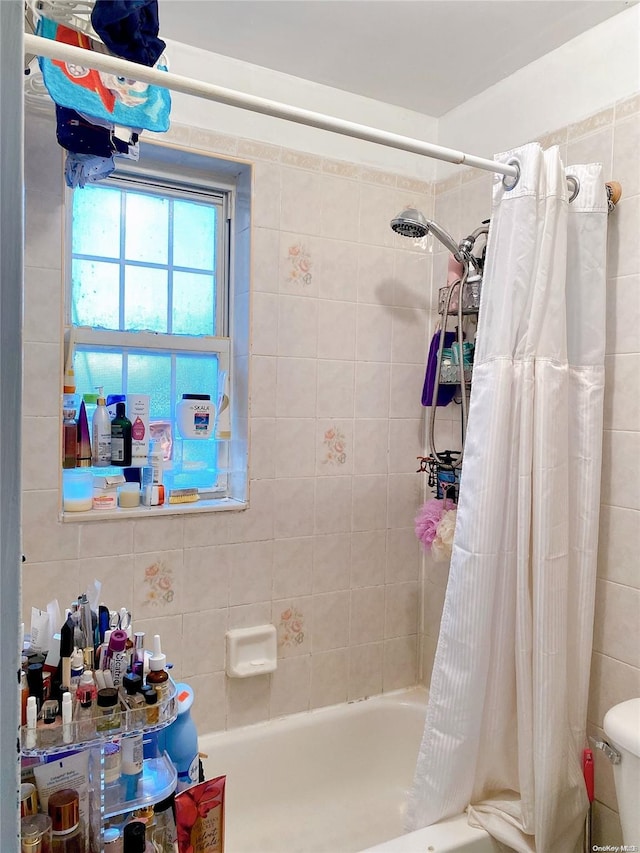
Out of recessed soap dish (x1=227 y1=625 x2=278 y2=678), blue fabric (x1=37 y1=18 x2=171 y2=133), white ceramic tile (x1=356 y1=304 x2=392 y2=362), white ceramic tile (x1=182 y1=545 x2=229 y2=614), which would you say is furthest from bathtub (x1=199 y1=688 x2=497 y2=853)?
blue fabric (x1=37 y1=18 x2=171 y2=133)

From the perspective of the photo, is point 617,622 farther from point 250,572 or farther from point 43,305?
point 43,305

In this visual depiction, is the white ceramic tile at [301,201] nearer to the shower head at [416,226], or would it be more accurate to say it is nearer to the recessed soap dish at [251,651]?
the shower head at [416,226]

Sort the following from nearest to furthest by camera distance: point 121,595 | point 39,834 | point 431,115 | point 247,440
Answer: point 39,834
point 121,595
point 247,440
point 431,115

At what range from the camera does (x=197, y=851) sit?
1.04 metres

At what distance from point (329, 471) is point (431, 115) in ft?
4.46

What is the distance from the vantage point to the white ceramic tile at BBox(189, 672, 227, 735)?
1856mm

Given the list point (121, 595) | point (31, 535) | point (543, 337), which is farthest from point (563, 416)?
point (31, 535)

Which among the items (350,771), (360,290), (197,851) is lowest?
(350,771)

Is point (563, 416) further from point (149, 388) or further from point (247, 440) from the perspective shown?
point (149, 388)

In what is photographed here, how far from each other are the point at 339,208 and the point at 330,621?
4.63ft

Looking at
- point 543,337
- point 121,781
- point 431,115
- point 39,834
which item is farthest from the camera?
point 431,115

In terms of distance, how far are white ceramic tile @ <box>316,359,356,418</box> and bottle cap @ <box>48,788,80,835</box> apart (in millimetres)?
1302

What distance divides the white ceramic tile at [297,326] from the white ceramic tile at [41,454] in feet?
2.38

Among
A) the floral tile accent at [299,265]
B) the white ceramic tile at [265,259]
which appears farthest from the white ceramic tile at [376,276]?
the white ceramic tile at [265,259]
